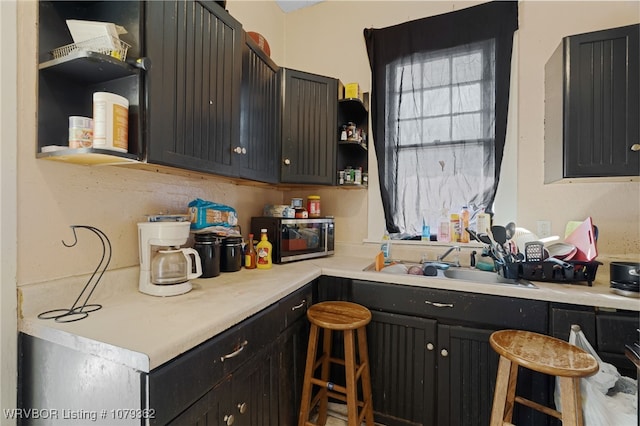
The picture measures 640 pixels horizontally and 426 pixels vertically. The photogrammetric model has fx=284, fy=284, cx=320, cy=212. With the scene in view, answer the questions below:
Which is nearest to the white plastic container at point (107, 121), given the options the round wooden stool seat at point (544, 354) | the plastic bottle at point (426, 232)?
the round wooden stool seat at point (544, 354)

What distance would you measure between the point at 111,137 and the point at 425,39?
220 cm

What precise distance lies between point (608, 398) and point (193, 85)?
2057 mm

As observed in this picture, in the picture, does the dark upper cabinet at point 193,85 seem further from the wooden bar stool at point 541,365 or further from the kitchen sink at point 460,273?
the wooden bar stool at point 541,365

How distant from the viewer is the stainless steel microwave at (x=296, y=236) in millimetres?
1900

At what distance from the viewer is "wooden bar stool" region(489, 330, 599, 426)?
1.01 m

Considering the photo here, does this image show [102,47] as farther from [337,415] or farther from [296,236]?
[337,415]

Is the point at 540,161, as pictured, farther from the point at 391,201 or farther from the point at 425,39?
the point at 425,39

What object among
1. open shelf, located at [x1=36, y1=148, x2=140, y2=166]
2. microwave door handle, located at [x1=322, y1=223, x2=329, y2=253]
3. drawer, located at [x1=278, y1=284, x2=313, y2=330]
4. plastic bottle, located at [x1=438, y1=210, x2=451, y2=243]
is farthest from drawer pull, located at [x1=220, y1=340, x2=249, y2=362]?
plastic bottle, located at [x1=438, y1=210, x2=451, y2=243]

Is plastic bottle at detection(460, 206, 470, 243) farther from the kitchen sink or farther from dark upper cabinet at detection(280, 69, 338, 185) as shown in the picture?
→ dark upper cabinet at detection(280, 69, 338, 185)

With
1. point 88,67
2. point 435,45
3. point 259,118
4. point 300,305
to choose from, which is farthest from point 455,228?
point 88,67

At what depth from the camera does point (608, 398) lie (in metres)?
1.07

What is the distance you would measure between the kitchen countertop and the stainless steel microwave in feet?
0.92

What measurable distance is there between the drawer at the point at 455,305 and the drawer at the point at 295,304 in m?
0.29

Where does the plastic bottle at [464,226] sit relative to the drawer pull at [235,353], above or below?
above
